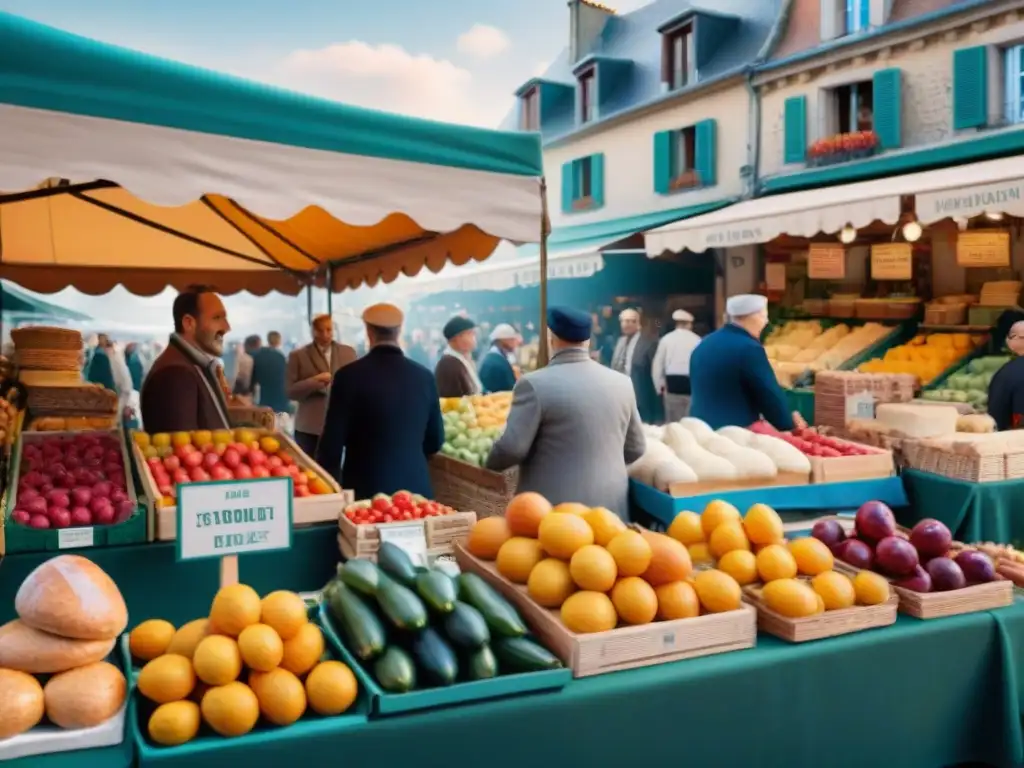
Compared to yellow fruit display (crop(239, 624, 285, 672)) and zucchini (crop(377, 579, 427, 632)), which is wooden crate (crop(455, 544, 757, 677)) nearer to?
zucchini (crop(377, 579, 427, 632))

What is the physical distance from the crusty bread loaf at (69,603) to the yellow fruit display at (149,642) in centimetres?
19

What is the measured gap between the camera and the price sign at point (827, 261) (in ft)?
32.7

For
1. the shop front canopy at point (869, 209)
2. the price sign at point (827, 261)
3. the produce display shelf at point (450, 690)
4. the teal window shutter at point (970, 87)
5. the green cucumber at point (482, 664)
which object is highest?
the teal window shutter at point (970, 87)

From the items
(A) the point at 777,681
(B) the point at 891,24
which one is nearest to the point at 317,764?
(A) the point at 777,681

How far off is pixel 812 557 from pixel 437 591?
115cm

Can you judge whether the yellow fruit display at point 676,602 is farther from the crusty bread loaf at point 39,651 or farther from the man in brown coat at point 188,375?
the man in brown coat at point 188,375

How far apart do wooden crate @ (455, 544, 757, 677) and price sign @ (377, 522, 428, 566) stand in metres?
0.71

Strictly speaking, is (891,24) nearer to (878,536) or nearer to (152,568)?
(878,536)

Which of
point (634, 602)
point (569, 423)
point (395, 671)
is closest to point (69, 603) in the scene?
point (395, 671)

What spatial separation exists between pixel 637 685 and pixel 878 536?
45.7 inches

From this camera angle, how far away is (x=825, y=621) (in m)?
2.39

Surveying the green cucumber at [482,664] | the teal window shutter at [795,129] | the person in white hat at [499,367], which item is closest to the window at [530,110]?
the teal window shutter at [795,129]

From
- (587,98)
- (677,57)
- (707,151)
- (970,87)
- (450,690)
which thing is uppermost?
(587,98)

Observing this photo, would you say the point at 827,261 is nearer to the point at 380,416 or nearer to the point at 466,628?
the point at 380,416
